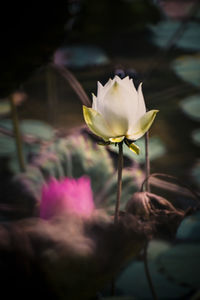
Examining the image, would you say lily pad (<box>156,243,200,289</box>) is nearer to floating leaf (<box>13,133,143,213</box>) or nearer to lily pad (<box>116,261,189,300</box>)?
lily pad (<box>116,261,189,300</box>)

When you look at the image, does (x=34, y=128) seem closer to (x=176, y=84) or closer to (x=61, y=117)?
(x=61, y=117)

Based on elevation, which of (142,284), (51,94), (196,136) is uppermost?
(51,94)

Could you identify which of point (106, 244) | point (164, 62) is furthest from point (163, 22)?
point (106, 244)

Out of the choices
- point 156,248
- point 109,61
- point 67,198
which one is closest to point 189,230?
point 156,248

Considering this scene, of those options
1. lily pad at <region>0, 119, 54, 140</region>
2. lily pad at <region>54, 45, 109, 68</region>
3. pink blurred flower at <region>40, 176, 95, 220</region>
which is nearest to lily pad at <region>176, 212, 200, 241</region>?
pink blurred flower at <region>40, 176, 95, 220</region>

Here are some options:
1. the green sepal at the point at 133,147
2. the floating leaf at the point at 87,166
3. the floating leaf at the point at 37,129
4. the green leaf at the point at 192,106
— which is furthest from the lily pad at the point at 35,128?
the green sepal at the point at 133,147

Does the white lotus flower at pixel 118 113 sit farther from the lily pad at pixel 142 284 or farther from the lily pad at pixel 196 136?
the lily pad at pixel 196 136

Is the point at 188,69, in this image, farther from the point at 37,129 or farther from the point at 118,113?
the point at 118,113
